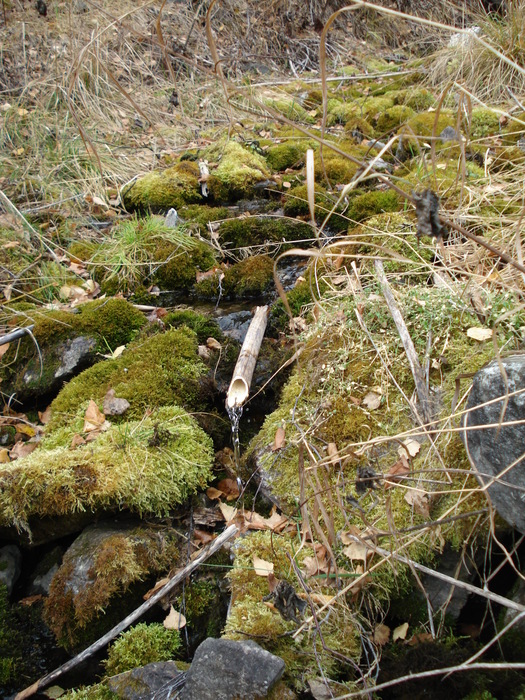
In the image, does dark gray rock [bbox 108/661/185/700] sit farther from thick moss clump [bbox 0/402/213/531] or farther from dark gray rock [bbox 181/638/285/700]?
thick moss clump [bbox 0/402/213/531]

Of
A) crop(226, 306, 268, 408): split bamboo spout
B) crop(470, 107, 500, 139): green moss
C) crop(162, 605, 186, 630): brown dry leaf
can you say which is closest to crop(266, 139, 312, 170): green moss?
crop(470, 107, 500, 139): green moss

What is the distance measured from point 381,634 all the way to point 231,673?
694mm

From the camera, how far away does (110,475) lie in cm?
252

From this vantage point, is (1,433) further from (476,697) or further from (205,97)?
(205,97)

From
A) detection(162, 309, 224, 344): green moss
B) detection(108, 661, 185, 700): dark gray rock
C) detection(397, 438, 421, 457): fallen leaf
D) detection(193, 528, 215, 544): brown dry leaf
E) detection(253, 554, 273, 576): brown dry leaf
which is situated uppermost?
detection(162, 309, 224, 344): green moss

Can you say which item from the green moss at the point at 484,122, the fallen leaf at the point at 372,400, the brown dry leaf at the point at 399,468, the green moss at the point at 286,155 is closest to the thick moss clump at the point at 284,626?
the brown dry leaf at the point at 399,468

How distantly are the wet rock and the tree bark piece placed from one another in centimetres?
230

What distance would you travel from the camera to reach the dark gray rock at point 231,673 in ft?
5.41

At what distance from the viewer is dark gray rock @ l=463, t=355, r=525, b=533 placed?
1.60 meters

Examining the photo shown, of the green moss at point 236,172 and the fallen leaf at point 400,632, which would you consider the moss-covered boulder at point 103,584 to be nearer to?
the fallen leaf at point 400,632

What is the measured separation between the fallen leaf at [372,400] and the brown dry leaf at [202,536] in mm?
1082

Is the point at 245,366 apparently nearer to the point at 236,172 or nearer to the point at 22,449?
the point at 22,449

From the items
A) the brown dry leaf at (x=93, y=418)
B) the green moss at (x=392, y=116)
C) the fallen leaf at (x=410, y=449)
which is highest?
the green moss at (x=392, y=116)

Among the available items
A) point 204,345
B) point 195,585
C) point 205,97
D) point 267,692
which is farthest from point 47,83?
point 267,692
